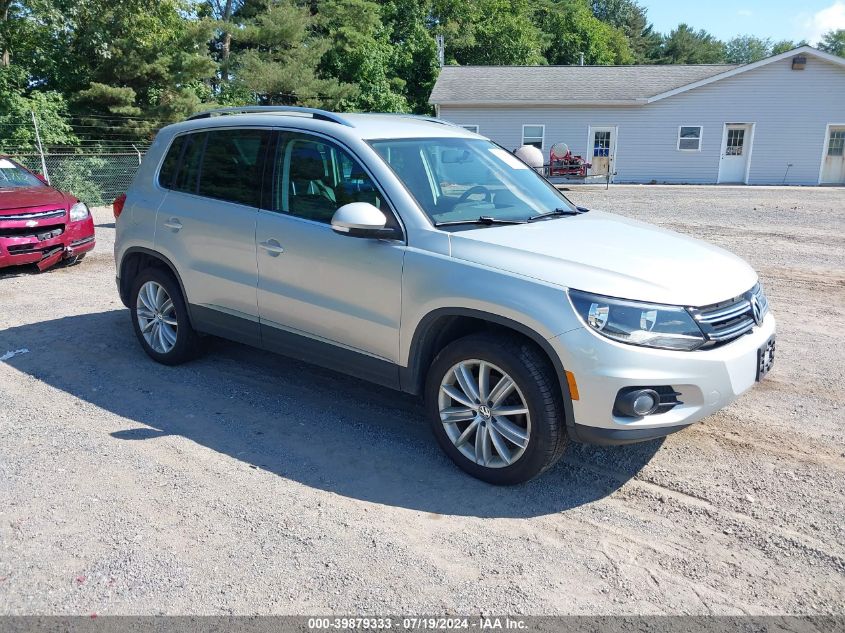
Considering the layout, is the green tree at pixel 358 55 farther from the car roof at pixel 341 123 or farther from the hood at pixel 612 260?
the hood at pixel 612 260

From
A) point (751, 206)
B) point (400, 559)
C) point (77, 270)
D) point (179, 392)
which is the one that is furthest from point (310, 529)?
point (751, 206)

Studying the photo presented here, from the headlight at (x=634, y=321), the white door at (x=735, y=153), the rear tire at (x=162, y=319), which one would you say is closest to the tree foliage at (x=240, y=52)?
the white door at (x=735, y=153)

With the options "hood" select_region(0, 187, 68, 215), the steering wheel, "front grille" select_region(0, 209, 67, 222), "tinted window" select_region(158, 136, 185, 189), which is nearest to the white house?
"hood" select_region(0, 187, 68, 215)

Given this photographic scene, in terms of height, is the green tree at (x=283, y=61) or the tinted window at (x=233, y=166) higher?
the green tree at (x=283, y=61)

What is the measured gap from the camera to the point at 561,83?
29.9 metres

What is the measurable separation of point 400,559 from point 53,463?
7.36 ft

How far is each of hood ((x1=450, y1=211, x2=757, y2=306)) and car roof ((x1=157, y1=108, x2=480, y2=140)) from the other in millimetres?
1017

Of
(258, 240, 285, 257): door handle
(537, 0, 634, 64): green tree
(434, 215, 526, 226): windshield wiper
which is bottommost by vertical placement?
(258, 240, 285, 257): door handle

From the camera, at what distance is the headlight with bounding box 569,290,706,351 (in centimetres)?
346

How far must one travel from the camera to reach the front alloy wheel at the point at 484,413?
12.4 feet

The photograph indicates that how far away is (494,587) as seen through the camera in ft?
10.2

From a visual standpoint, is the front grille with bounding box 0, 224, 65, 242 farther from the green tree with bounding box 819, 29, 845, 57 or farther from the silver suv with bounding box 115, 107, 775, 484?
the green tree with bounding box 819, 29, 845, 57

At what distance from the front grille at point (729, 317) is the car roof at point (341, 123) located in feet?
7.17

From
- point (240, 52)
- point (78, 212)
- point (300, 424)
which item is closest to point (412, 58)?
point (240, 52)
